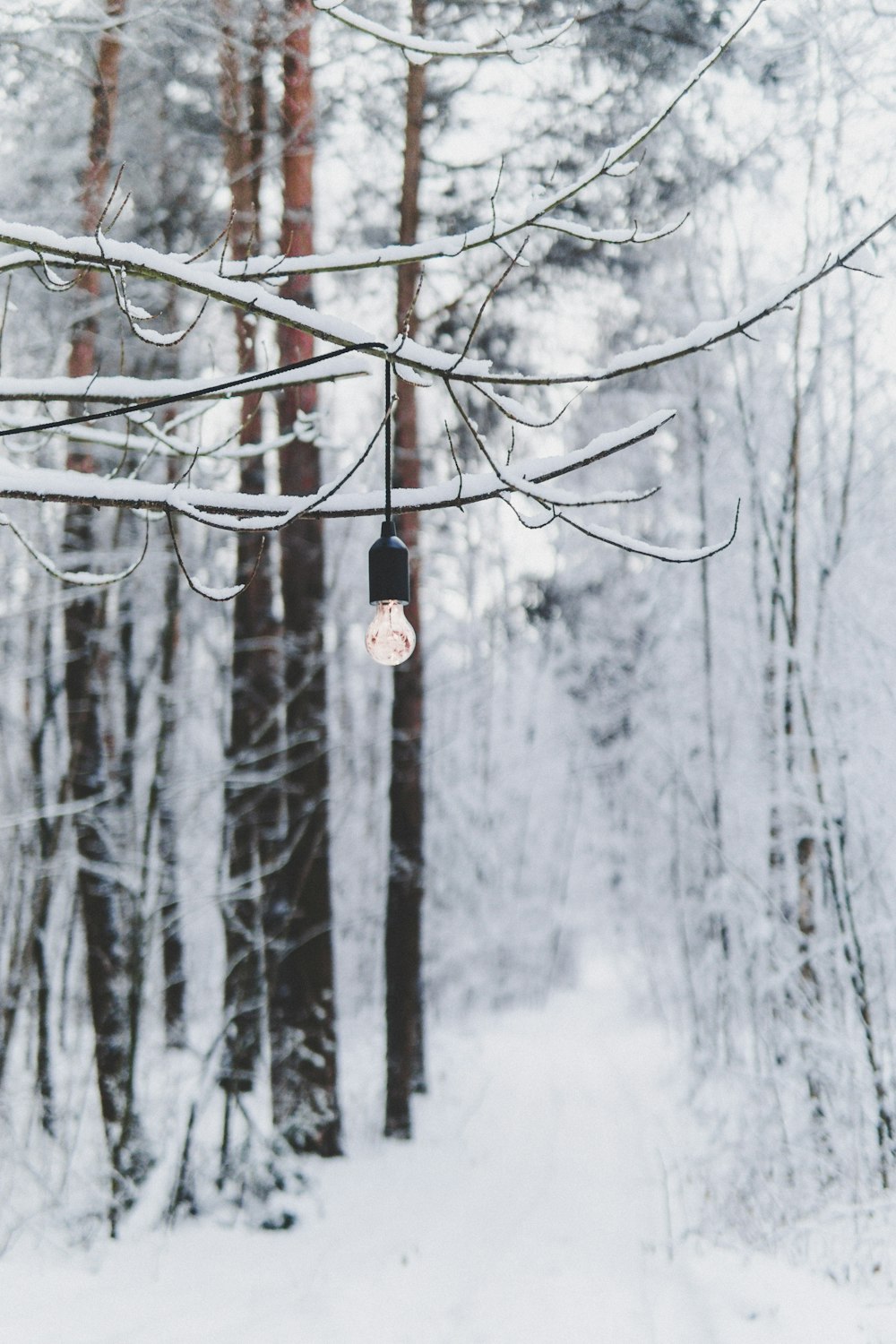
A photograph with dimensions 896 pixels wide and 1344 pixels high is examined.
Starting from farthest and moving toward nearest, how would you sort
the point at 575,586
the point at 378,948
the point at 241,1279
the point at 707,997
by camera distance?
the point at 378,948 → the point at 707,997 → the point at 575,586 → the point at 241,1279

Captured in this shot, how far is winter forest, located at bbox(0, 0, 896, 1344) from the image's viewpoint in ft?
20.5

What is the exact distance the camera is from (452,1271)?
6551 millimetres

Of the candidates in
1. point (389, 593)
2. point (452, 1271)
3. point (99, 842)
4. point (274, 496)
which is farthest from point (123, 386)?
point (99, 842)

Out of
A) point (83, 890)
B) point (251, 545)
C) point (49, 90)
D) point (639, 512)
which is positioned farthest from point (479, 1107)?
point (49, 90)

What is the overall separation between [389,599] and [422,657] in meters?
7.99

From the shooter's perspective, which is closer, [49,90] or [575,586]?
[49,90]

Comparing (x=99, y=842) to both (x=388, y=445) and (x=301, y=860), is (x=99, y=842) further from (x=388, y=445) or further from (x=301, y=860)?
(x=388, y=445)

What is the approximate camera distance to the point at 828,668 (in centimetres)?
888

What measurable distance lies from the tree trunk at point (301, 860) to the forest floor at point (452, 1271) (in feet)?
1.92

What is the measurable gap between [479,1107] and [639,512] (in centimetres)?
828

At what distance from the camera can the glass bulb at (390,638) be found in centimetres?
259

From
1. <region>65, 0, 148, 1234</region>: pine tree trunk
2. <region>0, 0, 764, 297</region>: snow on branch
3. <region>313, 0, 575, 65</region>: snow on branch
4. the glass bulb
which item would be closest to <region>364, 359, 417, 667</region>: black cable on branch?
the glass bulb

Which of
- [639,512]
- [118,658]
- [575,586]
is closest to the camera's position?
[118,658]

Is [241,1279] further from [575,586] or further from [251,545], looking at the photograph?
[575,586]
